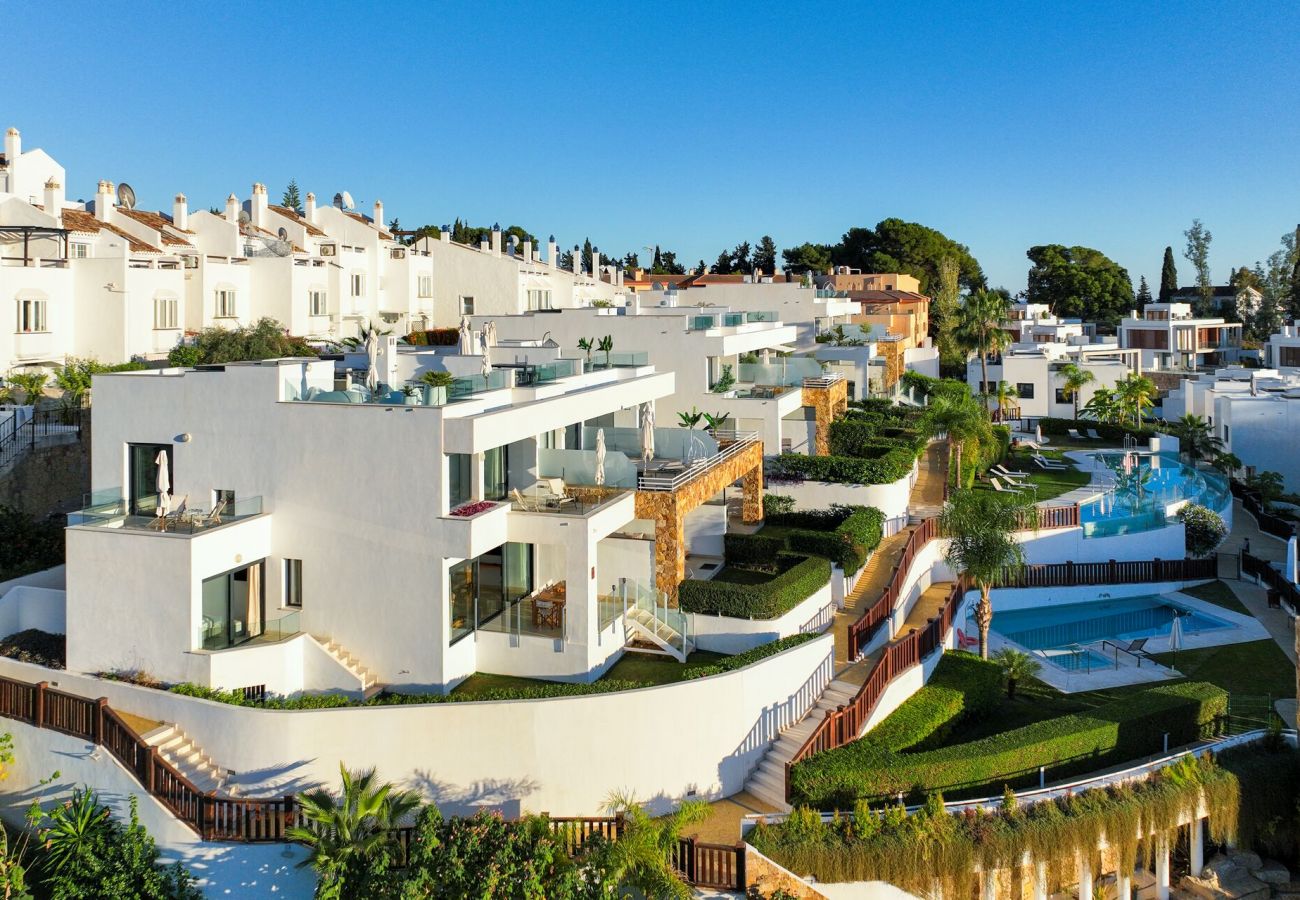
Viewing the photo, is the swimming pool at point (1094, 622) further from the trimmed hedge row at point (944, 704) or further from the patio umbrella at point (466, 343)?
the patio umbrella at point (466, 343)

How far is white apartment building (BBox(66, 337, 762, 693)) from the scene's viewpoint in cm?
2055

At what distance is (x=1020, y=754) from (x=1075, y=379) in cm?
4918

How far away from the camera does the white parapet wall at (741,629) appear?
23.4m

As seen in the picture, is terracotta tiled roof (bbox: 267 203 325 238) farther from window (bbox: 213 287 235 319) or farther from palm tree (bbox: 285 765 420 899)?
palm tree (bbox: 285 765 420 899)

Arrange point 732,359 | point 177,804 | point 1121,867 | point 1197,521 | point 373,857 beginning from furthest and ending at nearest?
point 732,359 < point 1197,521 < point 1121,867 < point 177,804 < point 373,857

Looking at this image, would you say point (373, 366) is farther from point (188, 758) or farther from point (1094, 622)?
point (1094, 622)

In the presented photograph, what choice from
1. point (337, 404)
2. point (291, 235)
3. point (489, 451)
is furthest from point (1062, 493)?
point (291, 235)

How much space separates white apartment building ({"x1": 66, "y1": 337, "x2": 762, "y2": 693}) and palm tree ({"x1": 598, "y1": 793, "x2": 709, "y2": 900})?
527cm

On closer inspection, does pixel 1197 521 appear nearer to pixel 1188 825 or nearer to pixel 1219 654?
pixel 1219 654

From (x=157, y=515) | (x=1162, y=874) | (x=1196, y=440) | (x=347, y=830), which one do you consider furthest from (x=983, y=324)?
(x=347, y=830)

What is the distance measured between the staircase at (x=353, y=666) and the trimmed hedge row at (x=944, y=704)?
383 inches

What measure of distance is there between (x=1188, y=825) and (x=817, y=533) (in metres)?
11.5

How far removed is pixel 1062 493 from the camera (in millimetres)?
41625

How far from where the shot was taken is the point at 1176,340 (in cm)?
8381
